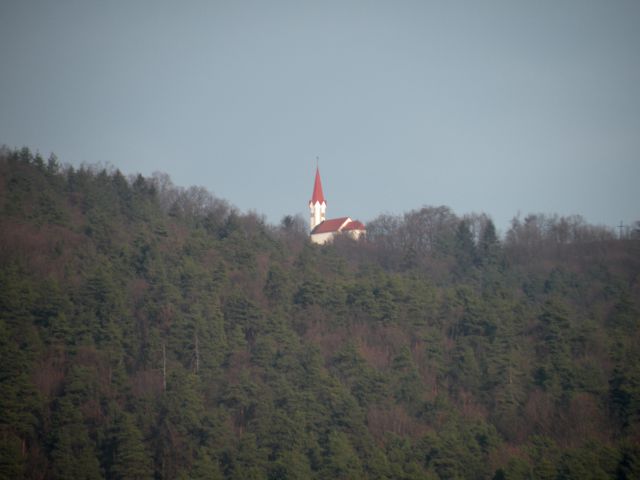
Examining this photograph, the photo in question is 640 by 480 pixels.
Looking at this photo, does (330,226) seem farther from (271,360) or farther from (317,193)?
(271,360)

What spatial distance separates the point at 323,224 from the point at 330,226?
2034 millimetres

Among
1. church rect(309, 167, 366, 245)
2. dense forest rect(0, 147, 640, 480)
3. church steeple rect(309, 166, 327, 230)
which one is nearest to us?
dense forest rect(0, 147, 640, 480)

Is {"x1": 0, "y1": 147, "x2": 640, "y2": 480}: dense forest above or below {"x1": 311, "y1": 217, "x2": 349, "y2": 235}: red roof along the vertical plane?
below

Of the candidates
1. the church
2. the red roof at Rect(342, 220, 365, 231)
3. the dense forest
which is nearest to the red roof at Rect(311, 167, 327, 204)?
the church

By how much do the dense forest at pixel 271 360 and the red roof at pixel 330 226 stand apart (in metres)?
22.7

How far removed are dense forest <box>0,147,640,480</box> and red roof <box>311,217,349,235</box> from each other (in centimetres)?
2266

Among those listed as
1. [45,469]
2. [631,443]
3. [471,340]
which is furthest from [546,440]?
[45,469]

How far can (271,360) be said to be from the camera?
138ft

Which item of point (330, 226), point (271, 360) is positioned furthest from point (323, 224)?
point (271, 360)

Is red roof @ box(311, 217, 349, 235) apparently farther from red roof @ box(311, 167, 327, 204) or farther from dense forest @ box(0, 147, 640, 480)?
Answer: dense forest @ box(0, 147, 640, 480)

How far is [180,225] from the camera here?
58625 millimetres

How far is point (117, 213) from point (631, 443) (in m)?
34.3

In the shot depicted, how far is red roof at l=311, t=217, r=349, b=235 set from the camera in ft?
266

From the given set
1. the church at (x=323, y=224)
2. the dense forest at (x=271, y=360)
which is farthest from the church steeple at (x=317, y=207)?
the dense forest at (x=271, y=360)
